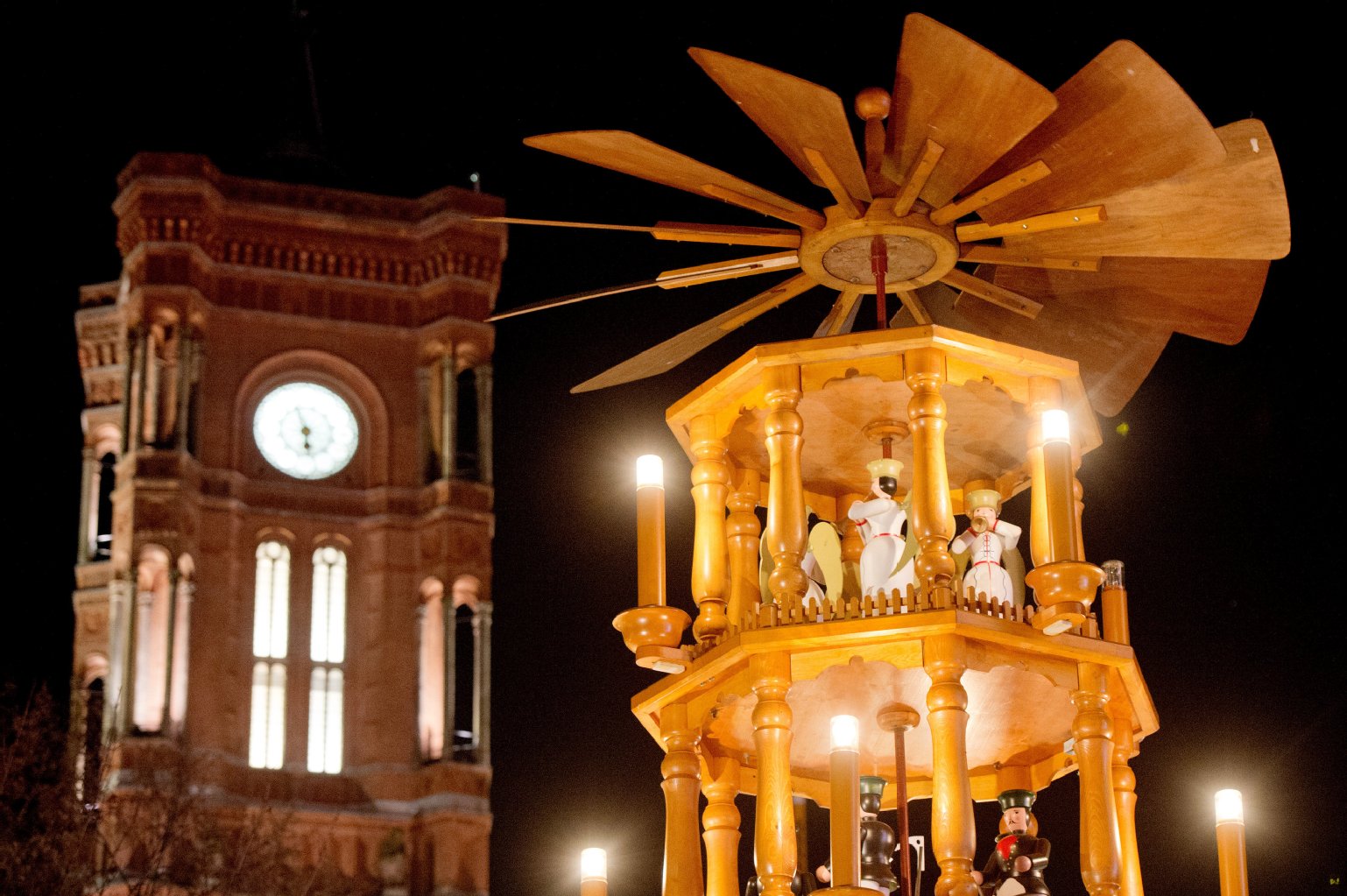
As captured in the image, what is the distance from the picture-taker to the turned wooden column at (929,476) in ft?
41.5

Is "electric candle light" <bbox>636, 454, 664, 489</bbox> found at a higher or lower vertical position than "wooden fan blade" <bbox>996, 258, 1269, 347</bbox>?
lower

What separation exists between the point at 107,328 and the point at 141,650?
1026 centimetres

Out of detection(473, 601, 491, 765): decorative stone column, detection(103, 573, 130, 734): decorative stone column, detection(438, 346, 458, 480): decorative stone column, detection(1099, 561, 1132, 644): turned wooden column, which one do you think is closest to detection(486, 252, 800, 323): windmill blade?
detection(1099, 561, 1132, 644): turned wooden column

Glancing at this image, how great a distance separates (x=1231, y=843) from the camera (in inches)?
523

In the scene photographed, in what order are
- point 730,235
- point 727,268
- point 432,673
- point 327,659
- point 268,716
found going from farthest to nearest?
point 327,659, point 432,673, point 268,716, point 727,268, point 730,235

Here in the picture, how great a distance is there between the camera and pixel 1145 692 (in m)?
13.4

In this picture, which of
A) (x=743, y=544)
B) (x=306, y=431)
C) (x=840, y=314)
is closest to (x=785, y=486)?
(x=743, y=544)

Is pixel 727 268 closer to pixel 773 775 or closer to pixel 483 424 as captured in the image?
pixel 773 775

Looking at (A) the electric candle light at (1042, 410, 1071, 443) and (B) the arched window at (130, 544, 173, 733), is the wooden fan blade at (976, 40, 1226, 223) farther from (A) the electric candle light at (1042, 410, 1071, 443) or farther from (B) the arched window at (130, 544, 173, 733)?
(B) the arched window at (130, 544, 173, 733)

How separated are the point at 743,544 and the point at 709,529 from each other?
50 centimetres

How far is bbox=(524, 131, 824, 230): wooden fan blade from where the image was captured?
1343cm

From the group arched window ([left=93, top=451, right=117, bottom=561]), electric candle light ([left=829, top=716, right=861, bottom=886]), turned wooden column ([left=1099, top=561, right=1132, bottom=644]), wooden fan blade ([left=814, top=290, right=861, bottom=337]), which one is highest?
arched window ([left=93, top=451, right=117, bottom=561])

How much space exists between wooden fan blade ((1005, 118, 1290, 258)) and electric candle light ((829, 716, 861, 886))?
3.23m

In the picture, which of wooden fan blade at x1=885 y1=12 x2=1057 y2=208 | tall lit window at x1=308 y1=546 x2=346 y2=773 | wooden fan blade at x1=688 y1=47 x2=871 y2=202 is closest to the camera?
wooden fan blade at x1=885 y1=12 x2=1057 y2=208
